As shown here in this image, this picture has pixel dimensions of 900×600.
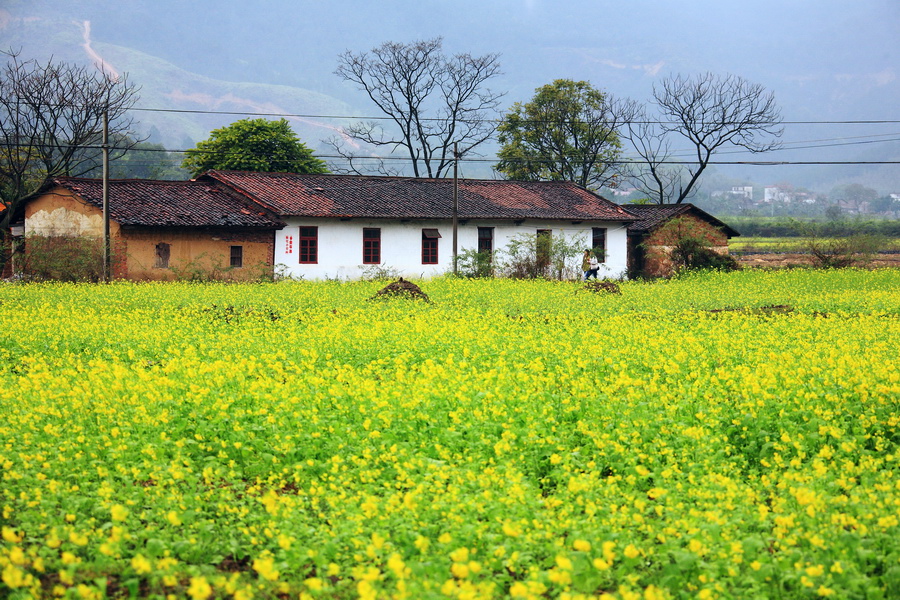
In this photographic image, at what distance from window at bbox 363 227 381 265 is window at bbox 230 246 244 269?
4.66 metres

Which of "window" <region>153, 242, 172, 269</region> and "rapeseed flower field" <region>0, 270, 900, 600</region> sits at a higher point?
"window" <region>153, 242, 172, 269</region>

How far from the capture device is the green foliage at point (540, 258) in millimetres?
31812

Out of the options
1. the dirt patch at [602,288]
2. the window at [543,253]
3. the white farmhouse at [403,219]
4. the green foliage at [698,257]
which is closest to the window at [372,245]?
the white farmhouse at [403,219]

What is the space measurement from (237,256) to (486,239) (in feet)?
32.9

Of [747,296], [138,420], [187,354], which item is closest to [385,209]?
[747,296]

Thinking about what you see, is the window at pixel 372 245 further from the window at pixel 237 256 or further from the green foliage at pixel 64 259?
the green foliage at pixel 64 259

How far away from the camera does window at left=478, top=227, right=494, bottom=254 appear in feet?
110

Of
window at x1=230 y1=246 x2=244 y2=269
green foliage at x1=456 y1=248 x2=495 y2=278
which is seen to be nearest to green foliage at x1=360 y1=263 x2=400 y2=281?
green foliage at x1=456 y1=248 x2=495 y2=278

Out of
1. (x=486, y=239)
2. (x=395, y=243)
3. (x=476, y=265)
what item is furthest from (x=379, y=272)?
(x=486, y=239)

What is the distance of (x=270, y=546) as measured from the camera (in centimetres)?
484

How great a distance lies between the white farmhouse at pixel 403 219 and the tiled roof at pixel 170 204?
0.62 m

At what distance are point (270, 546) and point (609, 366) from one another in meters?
5.50

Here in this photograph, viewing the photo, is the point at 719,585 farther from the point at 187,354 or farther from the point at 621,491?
the point at 187,354

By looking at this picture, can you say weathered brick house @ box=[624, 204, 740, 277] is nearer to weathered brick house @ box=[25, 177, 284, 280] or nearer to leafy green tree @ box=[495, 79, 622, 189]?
leafy green tree @ box=[495, 79, 622, 189]
